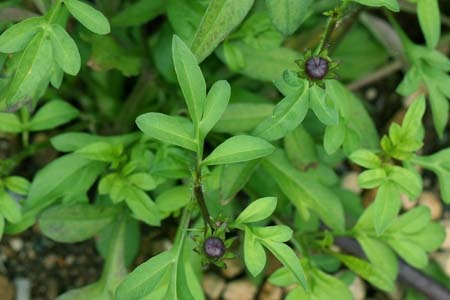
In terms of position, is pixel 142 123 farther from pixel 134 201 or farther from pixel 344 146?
pixel 344 146

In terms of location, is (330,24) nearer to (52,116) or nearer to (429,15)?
(429,15)

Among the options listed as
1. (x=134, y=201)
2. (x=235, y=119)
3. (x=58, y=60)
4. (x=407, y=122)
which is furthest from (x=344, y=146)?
(x=58, y=60)

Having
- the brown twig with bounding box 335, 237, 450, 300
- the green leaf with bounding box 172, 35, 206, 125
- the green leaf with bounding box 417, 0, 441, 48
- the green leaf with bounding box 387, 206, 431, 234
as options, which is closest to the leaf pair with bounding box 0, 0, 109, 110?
Answer: the green leaf with bounding box 172, 35, 206, 125

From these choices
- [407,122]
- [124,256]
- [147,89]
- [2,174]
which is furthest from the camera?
[147,89]

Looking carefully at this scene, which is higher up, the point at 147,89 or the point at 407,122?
the point at 407,122

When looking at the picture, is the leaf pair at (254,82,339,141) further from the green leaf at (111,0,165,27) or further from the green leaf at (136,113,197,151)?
the green leaf at (111,0,165,27)

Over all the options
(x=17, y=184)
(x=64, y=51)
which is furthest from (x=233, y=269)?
(x=64, y=51)

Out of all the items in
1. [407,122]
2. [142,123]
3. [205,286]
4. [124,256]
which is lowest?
[205,286]
